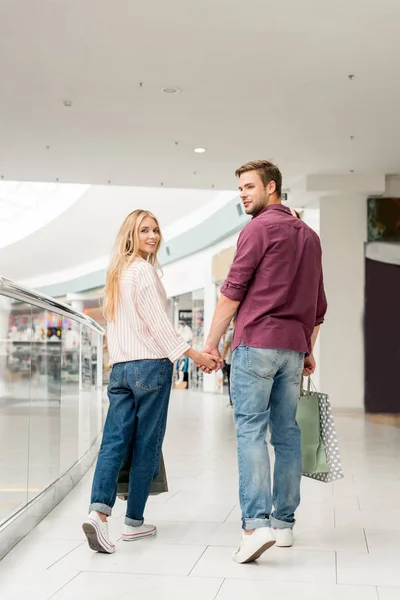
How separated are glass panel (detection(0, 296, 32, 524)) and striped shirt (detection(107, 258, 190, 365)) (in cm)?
44

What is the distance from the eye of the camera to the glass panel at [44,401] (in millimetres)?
3916

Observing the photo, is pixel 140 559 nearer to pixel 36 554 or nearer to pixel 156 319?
pixel 36 554

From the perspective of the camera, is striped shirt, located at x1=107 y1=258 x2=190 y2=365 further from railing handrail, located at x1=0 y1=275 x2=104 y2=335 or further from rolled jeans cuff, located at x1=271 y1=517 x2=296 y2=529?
rolled jeans cuff, located at x1=271 y1=517 x2=296 y2=529

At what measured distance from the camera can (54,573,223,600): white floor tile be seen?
2.70 metres

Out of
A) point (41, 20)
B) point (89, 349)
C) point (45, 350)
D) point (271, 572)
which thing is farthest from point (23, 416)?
point (41, 20)

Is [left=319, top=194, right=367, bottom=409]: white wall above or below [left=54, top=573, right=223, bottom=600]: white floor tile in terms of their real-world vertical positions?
above

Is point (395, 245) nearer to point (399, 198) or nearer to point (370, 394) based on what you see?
point (399, 198)

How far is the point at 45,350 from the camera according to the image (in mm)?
4309

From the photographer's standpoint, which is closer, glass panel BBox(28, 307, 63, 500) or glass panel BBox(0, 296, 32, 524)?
glass panel BBox(0, 296, 32, 524)

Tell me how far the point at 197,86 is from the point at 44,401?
5080 millimetres

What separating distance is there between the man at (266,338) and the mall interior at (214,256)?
25 centimetres

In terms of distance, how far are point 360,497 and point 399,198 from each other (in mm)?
8932

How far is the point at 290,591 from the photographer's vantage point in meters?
2.76

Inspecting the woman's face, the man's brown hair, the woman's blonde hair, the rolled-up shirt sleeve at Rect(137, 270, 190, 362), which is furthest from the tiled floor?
the man's brown hair
